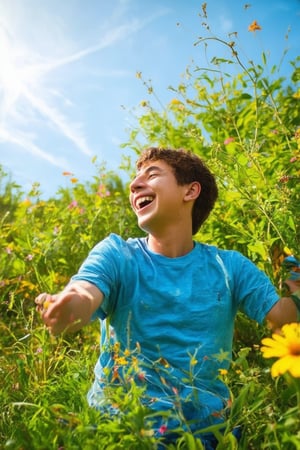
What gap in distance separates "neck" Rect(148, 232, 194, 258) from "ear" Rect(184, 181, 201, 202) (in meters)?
0.17

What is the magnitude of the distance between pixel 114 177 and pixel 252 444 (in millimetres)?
3448

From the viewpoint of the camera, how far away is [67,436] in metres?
1.18

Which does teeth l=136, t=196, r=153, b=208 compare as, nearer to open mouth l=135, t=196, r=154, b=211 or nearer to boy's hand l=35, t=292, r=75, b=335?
open mouth l=135, t=196, r=154, b=211

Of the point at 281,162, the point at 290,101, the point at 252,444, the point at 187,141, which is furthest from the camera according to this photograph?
the point at 187,141

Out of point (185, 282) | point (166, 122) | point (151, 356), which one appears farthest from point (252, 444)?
point (166, 122)

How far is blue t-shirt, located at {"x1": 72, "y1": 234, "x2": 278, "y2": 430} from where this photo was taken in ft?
5.19

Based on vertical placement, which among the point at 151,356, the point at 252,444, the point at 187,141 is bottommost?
the point at 252,444

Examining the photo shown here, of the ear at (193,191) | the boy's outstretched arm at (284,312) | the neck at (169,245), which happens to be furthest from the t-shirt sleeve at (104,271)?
the boy's outstretched arm at (284,312)

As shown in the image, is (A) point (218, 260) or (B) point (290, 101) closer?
(A) point (218, 260)

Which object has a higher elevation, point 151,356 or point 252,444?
point 151,356

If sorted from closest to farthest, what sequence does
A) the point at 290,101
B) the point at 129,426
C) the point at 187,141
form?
1. the point at 129,426
2. the point at 290,101
3. the point at 187,141

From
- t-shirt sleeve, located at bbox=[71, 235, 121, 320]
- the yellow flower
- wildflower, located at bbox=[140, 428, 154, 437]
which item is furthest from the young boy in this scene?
the yellow flower

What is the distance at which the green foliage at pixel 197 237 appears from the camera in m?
1.22

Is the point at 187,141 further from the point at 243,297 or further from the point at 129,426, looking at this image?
the point at 129,426
